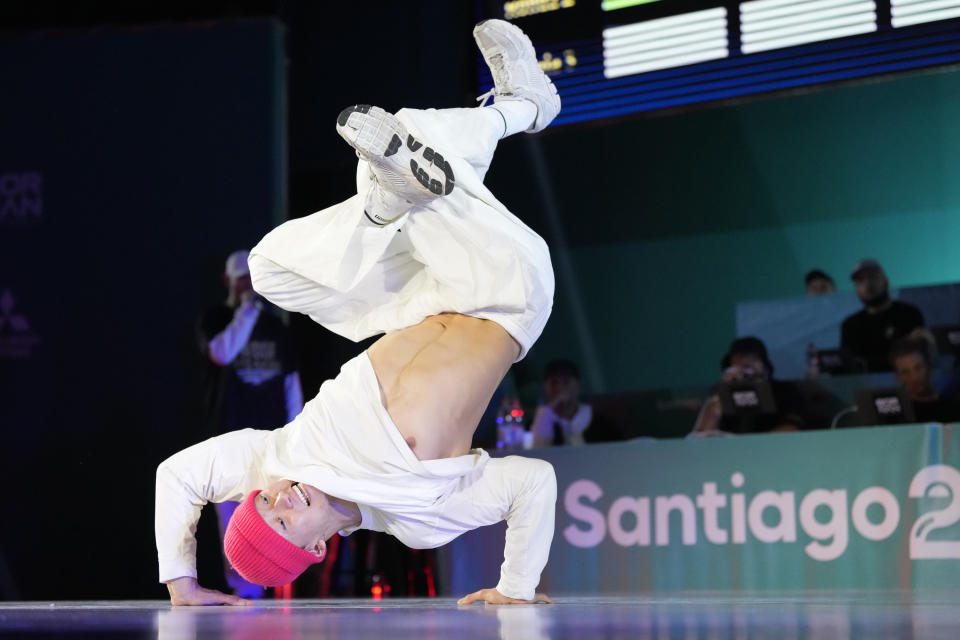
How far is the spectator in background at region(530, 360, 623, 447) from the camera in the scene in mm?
5082

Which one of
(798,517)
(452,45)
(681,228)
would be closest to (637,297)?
(681,228)

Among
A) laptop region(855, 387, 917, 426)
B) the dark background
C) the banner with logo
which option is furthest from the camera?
the dark background

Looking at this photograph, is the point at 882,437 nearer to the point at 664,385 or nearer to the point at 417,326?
the point at 417,326

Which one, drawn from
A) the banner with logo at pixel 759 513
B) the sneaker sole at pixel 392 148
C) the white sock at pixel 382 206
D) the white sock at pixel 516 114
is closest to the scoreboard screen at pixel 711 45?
the banner with logo at pixel 759 513

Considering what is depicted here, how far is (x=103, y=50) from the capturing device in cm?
591

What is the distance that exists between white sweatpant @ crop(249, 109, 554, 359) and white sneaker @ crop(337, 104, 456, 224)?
9 cm

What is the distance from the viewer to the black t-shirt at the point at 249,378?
16.4 ft

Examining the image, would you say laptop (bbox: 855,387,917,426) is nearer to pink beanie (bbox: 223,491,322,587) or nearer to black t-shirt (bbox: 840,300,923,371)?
black t-shirt (bbox: 840,300,923,371)

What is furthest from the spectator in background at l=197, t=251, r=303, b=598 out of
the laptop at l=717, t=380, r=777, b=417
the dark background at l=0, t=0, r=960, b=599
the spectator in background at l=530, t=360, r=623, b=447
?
the laptop at l=717, t=380, r=777, b=417

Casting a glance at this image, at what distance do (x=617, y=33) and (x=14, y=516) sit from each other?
399 cm

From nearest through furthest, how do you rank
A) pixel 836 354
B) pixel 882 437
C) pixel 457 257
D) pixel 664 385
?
pixel 457 257 < pixel 882 437 < pixel 836 354 < pixel 664 385

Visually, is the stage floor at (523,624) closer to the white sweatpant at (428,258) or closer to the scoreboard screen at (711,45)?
the white sweatpant at (428,258)

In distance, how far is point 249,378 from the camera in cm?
504

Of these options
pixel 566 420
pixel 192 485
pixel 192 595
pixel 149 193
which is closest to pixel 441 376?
pixel 192 485
